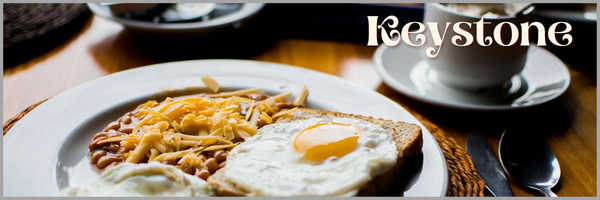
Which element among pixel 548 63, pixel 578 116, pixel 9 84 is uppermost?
pixel 9 84

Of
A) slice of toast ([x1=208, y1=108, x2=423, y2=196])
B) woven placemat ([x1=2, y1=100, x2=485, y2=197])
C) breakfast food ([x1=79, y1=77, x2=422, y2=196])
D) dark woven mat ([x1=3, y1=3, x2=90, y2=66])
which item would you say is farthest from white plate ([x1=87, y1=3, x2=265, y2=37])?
slice of toast ([x1=208, y1=108, x2=423, y2=196])

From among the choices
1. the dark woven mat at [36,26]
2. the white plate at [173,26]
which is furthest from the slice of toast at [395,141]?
the dark woven mat at [36,26]

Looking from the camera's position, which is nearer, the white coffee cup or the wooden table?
the wooden table

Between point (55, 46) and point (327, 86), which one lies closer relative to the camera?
point (327, 86)

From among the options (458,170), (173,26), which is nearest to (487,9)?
(458,170)

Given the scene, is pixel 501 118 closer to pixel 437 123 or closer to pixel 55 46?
pixel 437 123

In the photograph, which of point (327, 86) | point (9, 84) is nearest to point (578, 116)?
point (327, 86)

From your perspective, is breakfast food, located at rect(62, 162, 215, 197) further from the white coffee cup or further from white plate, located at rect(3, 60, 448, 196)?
the white coffee cup
